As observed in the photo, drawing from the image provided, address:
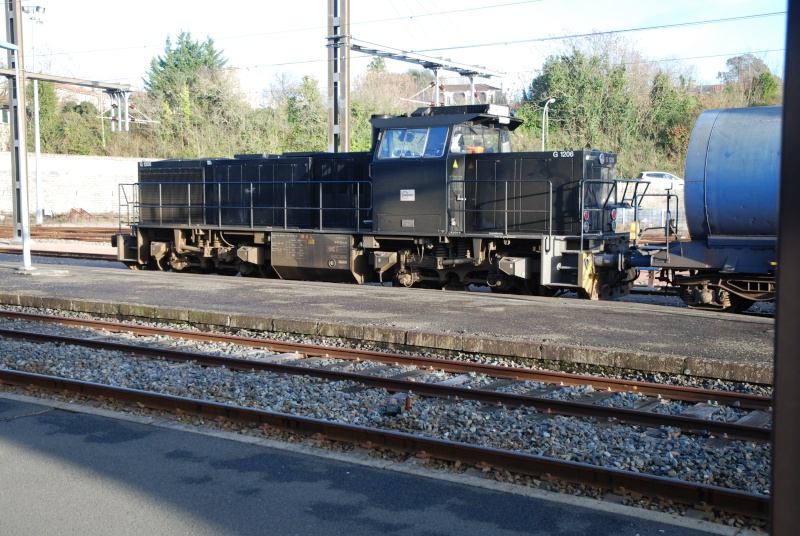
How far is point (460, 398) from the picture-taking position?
7.54 metres

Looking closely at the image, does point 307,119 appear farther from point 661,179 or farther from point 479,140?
point 479,140

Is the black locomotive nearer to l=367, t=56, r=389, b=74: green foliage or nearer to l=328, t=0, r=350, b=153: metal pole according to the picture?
l=328, t=0, r=350, b=153: metal pole

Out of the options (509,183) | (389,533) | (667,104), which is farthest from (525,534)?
(667,104)

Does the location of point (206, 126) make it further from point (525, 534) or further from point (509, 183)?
point (525, 534)

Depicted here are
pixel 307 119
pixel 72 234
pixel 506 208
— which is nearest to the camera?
pixel 506 208

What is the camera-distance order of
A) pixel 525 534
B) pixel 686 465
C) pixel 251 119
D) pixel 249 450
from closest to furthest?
pixel 525 534 < pixel 686 465 < pixel 249 450 < pixel 251 119

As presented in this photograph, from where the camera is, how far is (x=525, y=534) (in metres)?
4.41

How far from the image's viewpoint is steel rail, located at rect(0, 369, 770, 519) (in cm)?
472

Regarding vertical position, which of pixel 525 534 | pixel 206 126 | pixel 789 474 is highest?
pixel 206 126

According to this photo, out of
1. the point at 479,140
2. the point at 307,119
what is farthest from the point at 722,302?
the point at 307,119

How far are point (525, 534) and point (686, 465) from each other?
1754 millimetres

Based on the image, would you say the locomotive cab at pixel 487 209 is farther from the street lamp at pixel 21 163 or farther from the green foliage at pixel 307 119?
the green foliage at pixel 307 119

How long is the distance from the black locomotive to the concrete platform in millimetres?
827

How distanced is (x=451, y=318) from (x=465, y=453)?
5.67 meters
